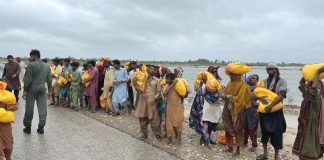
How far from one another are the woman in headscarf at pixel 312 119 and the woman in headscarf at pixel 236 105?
65.1 inches

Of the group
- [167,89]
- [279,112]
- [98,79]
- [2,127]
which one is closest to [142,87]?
[167,89]

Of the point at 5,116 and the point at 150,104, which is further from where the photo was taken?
the point at 150,104

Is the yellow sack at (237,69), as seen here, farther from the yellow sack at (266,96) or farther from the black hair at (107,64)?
the black hair at (107,64)

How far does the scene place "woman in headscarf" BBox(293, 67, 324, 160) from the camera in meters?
6.33

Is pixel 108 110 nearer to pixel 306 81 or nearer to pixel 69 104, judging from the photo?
pixel 69 104

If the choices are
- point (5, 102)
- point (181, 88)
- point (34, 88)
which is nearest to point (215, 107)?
point (181, 88)

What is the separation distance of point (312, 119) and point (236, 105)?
6.23 ft

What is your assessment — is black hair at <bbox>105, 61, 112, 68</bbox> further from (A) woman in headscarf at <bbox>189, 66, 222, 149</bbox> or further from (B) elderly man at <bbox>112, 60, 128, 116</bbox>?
(A) woman in headscarf at <bbox>189, 66, 222, 149</bbox>

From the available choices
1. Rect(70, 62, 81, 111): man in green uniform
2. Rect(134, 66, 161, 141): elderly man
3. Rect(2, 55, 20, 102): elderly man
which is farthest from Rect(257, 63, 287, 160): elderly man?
Rect(2, 55, 20, 102): elderly man

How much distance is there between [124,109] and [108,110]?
0.98 metres

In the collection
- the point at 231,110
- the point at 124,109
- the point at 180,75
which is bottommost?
the point at 124,109

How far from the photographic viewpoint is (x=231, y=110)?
8.21 m

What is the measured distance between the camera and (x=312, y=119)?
641 centimetres

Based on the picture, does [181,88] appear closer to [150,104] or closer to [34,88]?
[150,104]
